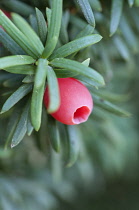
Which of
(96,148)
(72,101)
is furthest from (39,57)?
(96,148)

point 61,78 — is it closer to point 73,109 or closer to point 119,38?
point 73,109

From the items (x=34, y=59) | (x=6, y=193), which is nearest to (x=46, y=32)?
(x=34, y=59)

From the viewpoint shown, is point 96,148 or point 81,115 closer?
point 81,115

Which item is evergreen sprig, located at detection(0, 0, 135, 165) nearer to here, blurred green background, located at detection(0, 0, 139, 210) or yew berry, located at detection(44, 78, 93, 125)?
yew berry, located at detection(44, 78, 93, 125)

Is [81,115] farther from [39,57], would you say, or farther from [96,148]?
[96,148]

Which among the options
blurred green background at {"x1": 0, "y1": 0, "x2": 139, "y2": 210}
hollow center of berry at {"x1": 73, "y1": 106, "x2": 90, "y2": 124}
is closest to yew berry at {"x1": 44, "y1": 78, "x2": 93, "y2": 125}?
hollow center of berry at {"x1": 73, "y1": 106, "x2": 90, "y2": 124}

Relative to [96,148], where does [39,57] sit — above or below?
below

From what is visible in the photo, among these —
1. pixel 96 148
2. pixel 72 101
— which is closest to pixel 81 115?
pixel 72 101
